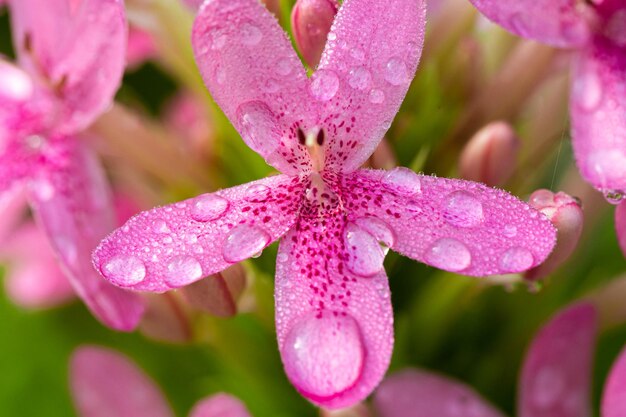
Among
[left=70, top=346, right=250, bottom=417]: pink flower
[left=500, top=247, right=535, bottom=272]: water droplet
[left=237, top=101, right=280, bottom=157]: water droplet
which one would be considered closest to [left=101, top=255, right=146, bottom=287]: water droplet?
[left=237, top=101, right=280, bottom=157]: water droplet

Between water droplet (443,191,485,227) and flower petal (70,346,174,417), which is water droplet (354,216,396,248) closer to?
water droplet (443,191,485,227)

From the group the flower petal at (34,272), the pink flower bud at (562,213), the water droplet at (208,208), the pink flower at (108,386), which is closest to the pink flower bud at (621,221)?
the pink flower bud at (562,213)

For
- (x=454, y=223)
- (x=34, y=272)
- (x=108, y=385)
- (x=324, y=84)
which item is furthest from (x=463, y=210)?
(x=34, y=272)

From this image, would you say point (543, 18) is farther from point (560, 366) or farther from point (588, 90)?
point (560, 366)

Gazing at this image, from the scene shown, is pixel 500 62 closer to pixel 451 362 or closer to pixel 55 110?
pixel 451 362

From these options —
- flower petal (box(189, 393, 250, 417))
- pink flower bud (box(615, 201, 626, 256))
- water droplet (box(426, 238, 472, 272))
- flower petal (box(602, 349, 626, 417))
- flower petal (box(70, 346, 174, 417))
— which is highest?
pink flower bud (box(615, 201, 626, 256))

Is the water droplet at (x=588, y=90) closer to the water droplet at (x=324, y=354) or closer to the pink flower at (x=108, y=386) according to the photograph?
the water droplet at (x=324, y=354)
